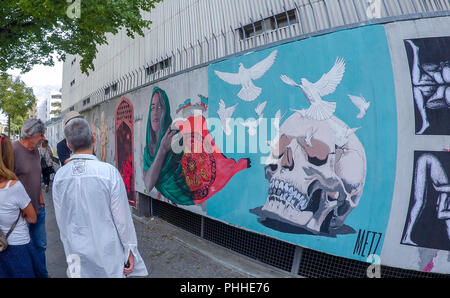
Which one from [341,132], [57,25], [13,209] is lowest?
[13,209]

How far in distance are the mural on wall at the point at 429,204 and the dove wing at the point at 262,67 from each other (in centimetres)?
219

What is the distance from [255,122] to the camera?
13.6 feet

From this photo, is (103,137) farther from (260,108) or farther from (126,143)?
(260,108)

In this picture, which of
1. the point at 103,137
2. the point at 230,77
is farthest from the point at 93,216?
the point at 103,137

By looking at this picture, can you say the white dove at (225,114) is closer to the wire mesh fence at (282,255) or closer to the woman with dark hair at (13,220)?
the wire mesh fence at (282,255)

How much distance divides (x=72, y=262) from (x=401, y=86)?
3.68m

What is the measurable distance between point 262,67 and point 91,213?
312cm

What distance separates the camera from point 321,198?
3465 mm

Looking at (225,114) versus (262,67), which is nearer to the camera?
(262,67)

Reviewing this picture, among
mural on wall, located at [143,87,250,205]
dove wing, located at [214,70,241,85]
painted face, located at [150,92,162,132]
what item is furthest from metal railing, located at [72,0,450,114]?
mural on wall, located at [143,87,250,205]

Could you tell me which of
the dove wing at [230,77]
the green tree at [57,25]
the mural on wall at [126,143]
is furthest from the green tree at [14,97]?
the dove wing at [230,77]

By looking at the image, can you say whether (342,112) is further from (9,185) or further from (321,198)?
(9,185)

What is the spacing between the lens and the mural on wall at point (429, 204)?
2.93 metres
